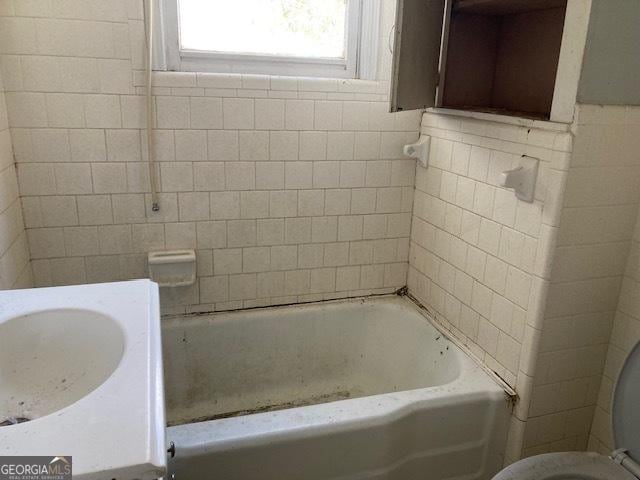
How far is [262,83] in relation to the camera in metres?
1.95

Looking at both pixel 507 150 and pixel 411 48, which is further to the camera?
pixel 411 48

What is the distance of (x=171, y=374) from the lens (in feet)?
6.91

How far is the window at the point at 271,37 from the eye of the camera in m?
1.93

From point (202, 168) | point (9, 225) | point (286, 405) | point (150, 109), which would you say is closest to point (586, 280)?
point (286, 405)

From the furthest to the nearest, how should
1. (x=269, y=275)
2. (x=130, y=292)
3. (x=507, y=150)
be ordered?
(x=269, y=275), (x=507, y=150), (x=130, y=292)

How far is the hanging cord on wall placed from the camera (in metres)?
1.76

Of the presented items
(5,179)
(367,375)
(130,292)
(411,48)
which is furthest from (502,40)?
(5,179)

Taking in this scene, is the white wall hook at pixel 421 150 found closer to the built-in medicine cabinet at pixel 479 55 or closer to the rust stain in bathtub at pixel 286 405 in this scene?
the built-in medicine cabinet at pixel 479 55

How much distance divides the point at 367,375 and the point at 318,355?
24cm

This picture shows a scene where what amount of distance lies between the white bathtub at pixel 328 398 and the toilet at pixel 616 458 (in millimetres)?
316

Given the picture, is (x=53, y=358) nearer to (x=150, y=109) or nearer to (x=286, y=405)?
(x=150, y=109)

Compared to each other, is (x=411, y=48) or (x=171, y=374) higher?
(x=411, y=48)

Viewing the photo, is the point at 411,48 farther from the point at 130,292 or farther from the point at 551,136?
the point at 130,292

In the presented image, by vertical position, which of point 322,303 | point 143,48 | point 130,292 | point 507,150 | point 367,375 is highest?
point 143,48
